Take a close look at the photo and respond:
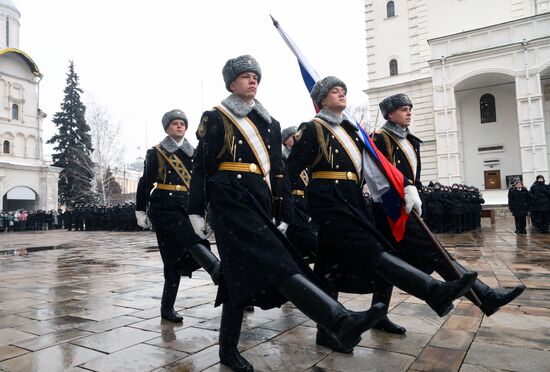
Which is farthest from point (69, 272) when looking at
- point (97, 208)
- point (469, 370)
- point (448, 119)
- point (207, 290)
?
point (448, 119)

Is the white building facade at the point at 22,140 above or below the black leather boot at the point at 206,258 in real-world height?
above

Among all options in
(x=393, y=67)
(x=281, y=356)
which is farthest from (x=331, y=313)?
(x=393, y=67)

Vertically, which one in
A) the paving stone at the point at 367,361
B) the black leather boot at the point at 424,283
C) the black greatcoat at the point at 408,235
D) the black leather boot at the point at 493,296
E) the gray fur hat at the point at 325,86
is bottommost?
the paving stone at the point at 367,361

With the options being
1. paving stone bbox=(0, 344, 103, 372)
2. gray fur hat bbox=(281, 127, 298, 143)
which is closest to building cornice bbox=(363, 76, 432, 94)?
gray fur hat bbox=(281, 127, 298, 143)

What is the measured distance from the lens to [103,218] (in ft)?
90.0

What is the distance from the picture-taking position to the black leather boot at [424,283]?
8.71 feet

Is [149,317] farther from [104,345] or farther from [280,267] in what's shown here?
[280,267]

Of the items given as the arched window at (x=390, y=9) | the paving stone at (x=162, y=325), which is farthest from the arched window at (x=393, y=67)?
the paving stone at (x=162, y=325)

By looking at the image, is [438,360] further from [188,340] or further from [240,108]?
[240,108]

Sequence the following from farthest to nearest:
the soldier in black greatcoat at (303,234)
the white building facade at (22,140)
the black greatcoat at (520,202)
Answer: the white building facade at (22,140)
the black greatcoat at (520,202)
the soldier in black greatcoat at (303,234)

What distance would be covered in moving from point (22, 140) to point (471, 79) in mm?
37536

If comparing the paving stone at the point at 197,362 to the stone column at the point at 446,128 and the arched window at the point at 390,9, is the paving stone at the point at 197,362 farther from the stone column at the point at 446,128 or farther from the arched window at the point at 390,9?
the arched window at the point at 390,9

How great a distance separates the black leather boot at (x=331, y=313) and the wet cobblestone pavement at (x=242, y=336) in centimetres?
64

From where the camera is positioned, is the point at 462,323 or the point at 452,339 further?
the point at 462,323
